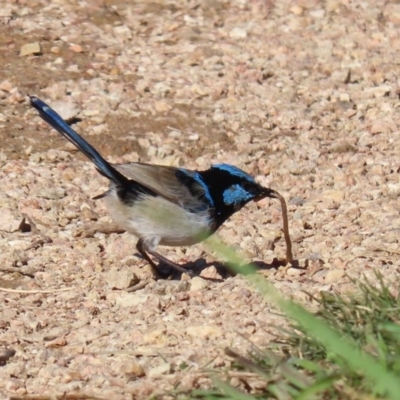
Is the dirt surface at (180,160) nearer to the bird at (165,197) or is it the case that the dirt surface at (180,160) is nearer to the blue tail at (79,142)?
the bird at (165,197)

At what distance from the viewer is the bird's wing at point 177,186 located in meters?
6.39

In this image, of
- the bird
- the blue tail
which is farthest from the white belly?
the blue tail

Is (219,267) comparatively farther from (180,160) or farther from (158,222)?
(180,160)

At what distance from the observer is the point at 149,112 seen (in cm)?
790

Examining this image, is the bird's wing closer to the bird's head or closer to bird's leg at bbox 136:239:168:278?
the bird's head

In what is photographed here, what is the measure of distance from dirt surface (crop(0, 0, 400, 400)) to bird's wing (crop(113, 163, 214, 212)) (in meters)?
0.34

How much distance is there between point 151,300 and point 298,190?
187 centimetres

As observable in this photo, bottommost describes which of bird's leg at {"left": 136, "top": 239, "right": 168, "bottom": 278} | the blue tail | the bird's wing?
bird's leg at {"left": 136, "top": 239, "right": 168, "bottom": 278}

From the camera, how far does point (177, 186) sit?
6.46 meters

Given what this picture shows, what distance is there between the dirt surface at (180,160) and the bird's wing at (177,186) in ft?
1.12

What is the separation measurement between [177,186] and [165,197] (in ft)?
0.34

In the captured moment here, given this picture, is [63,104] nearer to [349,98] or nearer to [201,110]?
[201,110]

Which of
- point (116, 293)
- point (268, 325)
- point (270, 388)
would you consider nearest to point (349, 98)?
point (116, 293)

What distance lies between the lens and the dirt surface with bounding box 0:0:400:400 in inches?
194
